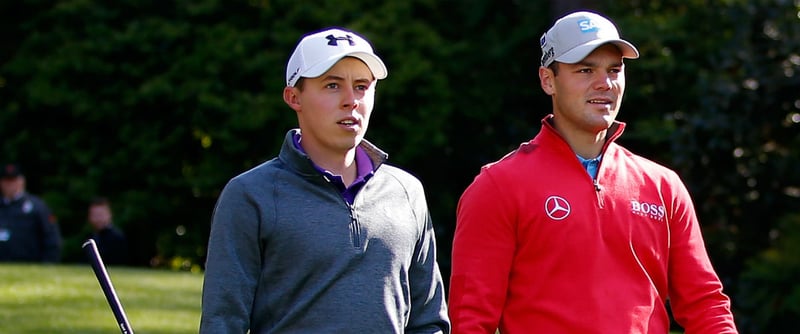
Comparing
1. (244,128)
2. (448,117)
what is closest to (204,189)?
(244,128)

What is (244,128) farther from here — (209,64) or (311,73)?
(311,73)

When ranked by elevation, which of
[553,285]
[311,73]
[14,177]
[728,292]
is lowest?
[728,292]

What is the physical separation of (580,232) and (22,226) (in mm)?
12406

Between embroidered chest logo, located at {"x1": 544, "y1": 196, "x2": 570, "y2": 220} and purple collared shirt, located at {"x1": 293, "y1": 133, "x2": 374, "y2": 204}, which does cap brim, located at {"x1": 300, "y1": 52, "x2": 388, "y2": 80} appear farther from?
embroidered chest logo, located at {"x1": 544, "y1": 196, "x2": 570, "y2": 220}

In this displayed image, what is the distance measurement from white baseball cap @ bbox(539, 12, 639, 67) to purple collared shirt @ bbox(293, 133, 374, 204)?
0.77 meters

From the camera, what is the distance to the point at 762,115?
1379cm

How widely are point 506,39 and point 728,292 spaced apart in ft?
16.3

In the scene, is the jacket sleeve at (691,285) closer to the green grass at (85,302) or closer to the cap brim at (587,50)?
the cap brim at (587,50)

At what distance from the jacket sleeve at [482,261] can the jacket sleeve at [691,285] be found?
55 cm

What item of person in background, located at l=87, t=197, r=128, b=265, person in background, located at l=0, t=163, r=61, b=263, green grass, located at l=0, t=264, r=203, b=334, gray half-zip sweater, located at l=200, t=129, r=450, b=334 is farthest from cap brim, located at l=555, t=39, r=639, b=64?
person in background, located at l=87, t=197, r=128, b=265

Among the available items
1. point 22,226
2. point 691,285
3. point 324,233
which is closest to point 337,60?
point 324,233

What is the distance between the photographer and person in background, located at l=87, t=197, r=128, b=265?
52.0ft

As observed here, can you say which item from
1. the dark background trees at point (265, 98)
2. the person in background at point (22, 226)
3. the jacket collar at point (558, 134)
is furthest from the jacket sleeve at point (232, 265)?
the person in background at point (22, 226)

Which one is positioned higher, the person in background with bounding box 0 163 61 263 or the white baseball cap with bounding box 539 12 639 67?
the white baseball cap with bounding box 539 12 639 67
